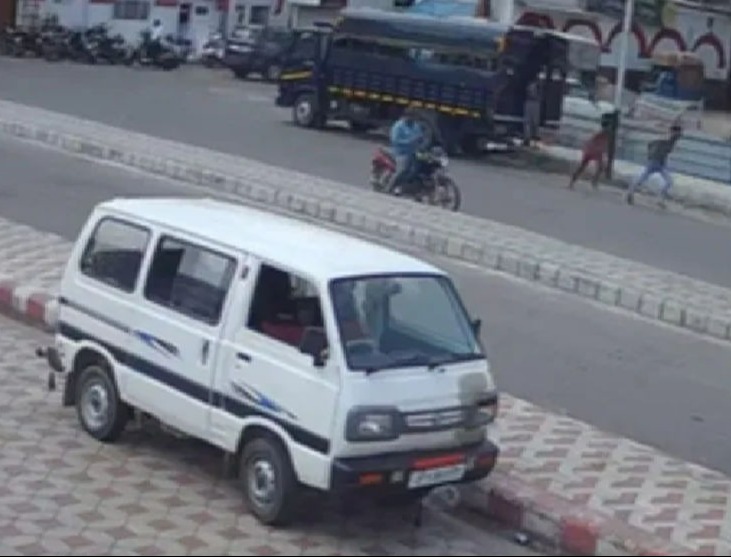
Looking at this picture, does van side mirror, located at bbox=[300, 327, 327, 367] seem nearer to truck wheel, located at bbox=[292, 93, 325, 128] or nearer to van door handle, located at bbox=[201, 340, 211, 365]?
van door handle, located at bbox=[201, 340, 211, 365]

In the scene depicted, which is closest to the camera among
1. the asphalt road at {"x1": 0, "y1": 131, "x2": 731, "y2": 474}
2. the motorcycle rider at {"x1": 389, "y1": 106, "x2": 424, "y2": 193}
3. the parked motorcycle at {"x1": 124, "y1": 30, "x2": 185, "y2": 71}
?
the asphalt road at {"x1": 0, "y1": 131, "x2": 731, "y2": 474}

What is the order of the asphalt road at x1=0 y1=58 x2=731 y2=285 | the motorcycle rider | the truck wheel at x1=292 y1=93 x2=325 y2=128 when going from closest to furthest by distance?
the asphalt road at x1=0 y1=58 x2=731 y2=285, the motorcycle rider, the truck wheel at x1=292 y1=93 x2=325 y2=128

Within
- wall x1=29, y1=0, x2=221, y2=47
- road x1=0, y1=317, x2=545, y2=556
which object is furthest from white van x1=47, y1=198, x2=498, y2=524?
wall x1=29, y1=0, x2=221, y2=47

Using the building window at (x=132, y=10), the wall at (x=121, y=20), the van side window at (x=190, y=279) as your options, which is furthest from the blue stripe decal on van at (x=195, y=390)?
the building window at (x=132, y=10)

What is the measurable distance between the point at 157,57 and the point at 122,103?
1339 cm

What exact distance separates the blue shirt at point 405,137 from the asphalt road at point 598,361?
193 inches

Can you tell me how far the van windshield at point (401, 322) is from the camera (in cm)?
893

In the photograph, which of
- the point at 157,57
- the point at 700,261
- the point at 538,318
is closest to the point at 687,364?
the point at 538,318

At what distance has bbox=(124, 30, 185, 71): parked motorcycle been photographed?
48156 millimetres

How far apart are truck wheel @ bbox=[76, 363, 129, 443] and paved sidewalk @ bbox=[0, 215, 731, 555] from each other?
861 millimetres

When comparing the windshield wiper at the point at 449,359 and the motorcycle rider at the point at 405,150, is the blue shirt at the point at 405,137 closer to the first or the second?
the motorcycle rider at the point at 405,150

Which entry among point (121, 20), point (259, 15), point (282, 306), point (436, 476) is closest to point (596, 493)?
point (436, 476)

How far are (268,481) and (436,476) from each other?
839 millimetres

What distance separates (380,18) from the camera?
110 feet
